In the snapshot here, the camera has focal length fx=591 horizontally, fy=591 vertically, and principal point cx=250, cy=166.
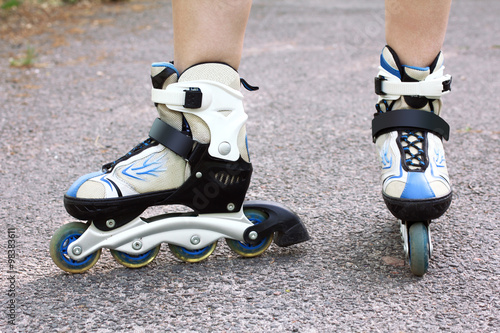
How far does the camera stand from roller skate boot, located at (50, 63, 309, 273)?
1.60m

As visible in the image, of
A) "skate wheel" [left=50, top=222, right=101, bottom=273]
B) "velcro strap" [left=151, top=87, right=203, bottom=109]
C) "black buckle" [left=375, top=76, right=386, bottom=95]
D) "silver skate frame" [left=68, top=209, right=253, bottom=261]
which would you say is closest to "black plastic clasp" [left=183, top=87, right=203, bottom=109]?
"velcro strap" [left=151, top=87, right=203, bottom=109]

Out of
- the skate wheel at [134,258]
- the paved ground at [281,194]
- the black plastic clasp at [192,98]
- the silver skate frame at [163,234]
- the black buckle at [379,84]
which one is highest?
the black plastic clasp at [192,98]

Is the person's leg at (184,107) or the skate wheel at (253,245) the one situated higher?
the person's leg at (184,107)

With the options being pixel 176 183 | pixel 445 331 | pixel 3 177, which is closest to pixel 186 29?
pixel 176 183

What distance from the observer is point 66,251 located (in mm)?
1603

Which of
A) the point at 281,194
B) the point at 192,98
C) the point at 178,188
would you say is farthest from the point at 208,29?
the point at 281,194

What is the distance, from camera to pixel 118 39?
495cm

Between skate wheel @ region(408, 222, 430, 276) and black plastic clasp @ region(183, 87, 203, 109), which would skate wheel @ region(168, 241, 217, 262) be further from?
skate wheel @ region(408, 222, 430, 276)

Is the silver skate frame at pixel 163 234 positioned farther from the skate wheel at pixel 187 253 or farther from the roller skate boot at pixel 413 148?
the roller skate boot at pixel 413 148

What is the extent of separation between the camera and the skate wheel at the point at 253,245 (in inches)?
67.4

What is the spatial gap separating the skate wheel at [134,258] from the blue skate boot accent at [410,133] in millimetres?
676

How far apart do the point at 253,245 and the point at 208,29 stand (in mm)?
623

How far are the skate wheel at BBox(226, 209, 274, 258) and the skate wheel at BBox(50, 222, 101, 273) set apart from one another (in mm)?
382

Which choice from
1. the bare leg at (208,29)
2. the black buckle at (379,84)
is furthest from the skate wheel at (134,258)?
the black buckle at (379,84)
